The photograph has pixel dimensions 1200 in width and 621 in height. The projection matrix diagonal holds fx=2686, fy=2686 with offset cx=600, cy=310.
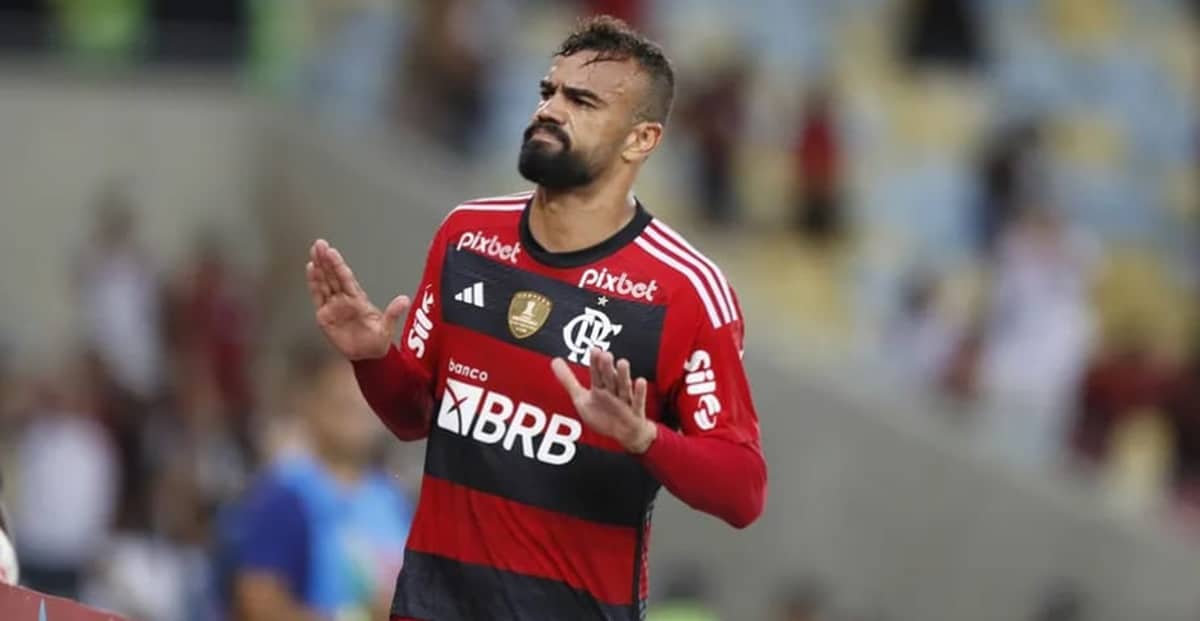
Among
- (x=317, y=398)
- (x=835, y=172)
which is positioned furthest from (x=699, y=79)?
(x=317, y=398)

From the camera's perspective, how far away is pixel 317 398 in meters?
8.90

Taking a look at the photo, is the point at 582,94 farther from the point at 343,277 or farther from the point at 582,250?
the point at 343,277

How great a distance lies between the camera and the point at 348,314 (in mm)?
6277

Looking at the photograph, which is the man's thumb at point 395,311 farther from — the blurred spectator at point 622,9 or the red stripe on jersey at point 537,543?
the blurred spectator at point 622,9

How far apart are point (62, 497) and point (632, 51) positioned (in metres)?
8.74

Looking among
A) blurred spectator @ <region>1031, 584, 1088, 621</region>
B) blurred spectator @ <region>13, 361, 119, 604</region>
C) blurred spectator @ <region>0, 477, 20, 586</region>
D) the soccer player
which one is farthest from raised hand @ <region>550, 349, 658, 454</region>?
blurred spectator @ <region>1031, 584, 1088, 621</region>

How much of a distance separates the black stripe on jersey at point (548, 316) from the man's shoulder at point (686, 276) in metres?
0.07

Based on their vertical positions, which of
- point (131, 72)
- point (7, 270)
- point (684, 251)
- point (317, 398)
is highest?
point (684, 251)

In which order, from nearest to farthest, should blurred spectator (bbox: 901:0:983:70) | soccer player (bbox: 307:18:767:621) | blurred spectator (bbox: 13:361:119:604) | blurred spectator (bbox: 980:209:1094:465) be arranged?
soccer player (bbox: 307:18:767:621) → blurred spectator (bbox: 13:361:119:604) → blurred spectator (bbox: 980:209:1094:465) → blurred spectator (bbox: 901:0:983:70)

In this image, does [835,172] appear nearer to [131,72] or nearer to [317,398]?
[131,72]

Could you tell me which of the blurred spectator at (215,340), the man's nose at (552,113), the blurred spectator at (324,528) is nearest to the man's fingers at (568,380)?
the man's nose at (552,113)

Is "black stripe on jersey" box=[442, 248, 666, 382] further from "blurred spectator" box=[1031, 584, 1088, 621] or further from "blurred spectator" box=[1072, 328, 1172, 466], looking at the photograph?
"blurred spectator" box=[1072, 328, 1172, 466]

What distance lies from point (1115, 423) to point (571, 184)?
11136 mm

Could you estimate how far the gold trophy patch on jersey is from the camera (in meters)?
6.40
